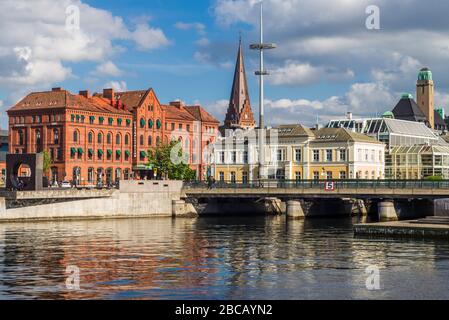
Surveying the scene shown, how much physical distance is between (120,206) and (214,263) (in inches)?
2120

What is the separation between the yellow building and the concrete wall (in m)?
32.5

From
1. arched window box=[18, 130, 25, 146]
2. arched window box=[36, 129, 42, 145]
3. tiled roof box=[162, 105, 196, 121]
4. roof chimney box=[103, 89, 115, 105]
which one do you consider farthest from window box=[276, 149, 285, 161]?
arched window box=[18, 130, 25, 146]

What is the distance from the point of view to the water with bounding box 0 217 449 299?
4103 centimetres

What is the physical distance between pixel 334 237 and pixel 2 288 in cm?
3983

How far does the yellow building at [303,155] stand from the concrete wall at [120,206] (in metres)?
32.5

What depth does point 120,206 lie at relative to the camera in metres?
105

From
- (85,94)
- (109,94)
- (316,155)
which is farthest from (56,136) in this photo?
(316,155)

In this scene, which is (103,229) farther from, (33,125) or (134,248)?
(33,125)

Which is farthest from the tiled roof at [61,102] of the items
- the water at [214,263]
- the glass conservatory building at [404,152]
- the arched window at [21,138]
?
the water at [214,263]

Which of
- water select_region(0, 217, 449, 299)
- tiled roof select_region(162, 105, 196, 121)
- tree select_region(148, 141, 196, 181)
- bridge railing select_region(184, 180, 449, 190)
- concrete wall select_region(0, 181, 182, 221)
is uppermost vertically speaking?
tiled roof select_region(162, 105, 196, 121)

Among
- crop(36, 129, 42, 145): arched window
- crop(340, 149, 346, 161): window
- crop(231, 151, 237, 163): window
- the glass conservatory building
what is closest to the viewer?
crop(340, 149, 346, 161): window

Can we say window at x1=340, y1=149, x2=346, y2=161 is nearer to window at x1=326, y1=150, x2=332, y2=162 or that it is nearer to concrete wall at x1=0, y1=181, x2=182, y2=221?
window at x1=326, y1=150, x2=332, y2=162

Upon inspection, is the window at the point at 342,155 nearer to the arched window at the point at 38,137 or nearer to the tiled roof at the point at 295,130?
the tiled roof at the point at 295,130

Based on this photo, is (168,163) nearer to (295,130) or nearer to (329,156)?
(295,130)
